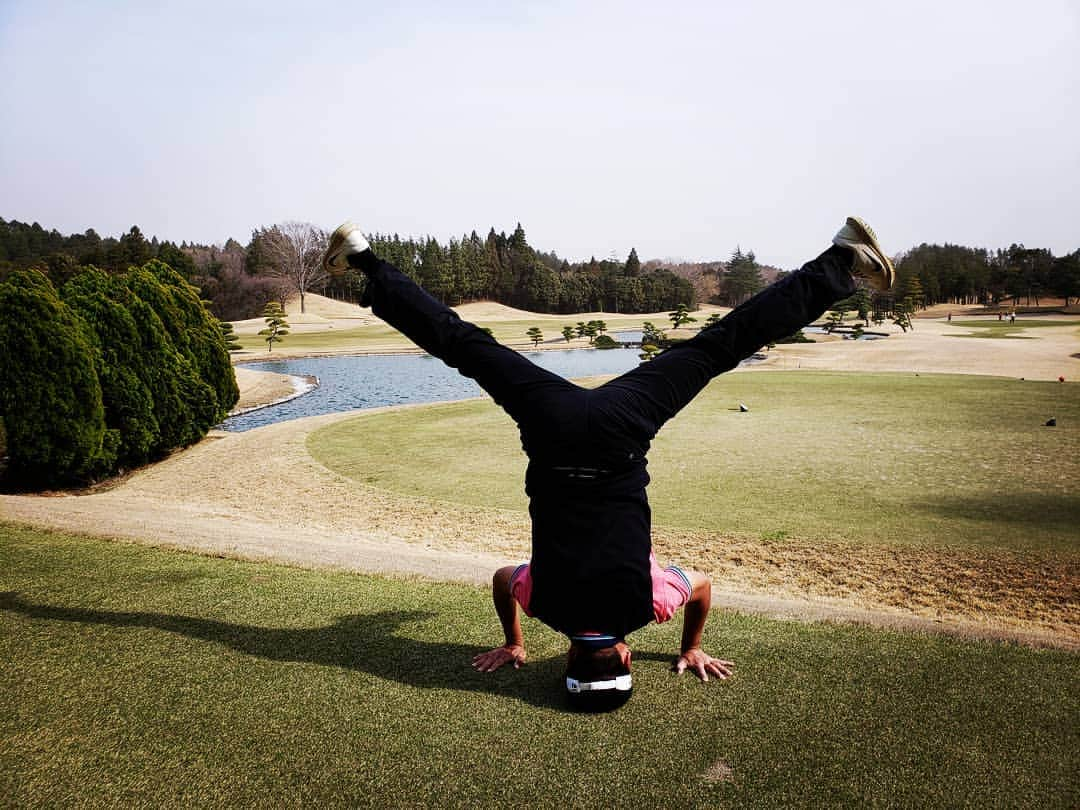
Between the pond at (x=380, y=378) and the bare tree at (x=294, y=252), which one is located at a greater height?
the bare tree at (x=294, y=252)

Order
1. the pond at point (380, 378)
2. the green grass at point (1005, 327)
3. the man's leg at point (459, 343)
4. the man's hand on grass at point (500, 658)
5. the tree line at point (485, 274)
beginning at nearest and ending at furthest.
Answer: the man's leg at point (459, 343), the man's hand on grass at point (500, 658), the pond at point (380, 378), the green grass at point (1005, 327), the tree line at point (485, 274)

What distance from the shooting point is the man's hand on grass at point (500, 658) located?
330cm

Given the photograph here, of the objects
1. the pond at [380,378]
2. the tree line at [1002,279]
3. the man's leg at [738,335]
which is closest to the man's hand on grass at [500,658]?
the man's leg at [738,335]

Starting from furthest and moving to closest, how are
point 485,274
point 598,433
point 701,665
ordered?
point 485,274, point 701,665, point 598,433

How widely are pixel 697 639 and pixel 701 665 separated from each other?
0.12 metres

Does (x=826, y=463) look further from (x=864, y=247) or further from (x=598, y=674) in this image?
(x=598, y=674)

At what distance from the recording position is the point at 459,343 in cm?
293

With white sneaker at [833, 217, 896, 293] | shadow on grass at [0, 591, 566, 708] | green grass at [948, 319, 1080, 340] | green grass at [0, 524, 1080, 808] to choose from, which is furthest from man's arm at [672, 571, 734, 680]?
green grass at [948, 319, 1080, 340]

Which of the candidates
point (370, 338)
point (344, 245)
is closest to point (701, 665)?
point (344, 245)

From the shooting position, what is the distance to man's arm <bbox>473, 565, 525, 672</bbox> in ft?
10.7

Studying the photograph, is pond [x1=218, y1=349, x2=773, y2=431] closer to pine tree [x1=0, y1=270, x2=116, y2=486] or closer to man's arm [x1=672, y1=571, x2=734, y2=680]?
pine tree [x1=0, y1=270, x2=116, y2=486]

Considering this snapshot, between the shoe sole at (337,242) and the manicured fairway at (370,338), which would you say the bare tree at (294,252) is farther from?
the shoe sole at (337,242)

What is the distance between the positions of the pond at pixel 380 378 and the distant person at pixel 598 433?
1769 centimetres

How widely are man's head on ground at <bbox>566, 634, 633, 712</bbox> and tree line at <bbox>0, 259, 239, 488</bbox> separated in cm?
1197
